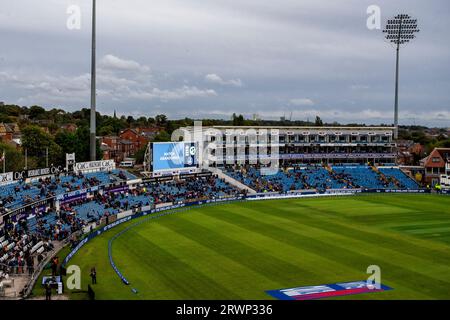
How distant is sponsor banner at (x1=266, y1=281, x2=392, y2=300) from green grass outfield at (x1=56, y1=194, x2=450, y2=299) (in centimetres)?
57

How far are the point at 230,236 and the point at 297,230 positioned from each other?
6.62 meters

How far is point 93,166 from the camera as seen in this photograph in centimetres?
5738

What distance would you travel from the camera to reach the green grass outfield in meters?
27.3

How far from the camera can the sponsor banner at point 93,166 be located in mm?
55006

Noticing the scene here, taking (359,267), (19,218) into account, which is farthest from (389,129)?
(19,218)

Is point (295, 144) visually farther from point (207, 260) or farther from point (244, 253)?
point (207, 260)

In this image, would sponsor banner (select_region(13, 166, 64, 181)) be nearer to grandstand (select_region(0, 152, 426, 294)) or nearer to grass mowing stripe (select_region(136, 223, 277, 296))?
grandstand (select_region(0, 152, 426, 294))

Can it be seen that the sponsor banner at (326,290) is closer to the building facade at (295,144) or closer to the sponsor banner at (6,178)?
the sponsor banner at (6,178)

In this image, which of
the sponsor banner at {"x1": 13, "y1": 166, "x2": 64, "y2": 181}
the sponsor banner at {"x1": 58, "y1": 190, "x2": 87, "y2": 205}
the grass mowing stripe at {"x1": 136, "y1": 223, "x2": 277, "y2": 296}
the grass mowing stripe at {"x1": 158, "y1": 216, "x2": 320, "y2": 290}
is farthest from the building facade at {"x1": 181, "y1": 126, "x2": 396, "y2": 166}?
the grass mowing stripe at {"x1": 136, "y1": 223, "x2": 277, "y2": 296}

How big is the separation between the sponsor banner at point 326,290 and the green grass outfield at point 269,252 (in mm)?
574

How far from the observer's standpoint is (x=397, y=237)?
4162 centimetres
